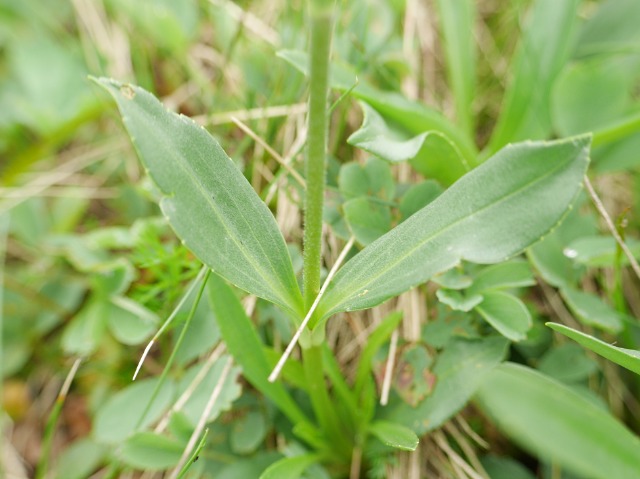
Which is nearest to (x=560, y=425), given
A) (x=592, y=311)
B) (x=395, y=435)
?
(x=395, y=435)

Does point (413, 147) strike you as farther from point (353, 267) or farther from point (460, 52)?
point (460, 52)

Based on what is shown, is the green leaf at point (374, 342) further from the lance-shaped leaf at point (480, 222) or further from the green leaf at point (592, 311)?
the green leaf at point (592, 311)

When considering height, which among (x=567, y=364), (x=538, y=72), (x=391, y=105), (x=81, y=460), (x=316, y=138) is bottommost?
(x=81, y=460)

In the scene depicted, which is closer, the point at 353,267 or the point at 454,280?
the point at 353,267

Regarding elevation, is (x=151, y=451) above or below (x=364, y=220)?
below

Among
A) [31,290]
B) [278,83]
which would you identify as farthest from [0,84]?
[278,83]

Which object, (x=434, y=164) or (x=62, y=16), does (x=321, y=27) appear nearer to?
(x=434, y=164)

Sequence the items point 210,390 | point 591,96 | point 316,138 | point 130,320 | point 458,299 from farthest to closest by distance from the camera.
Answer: point 591,96 → point 130,320 → point 210,390 → point 458,299 → point 316,138
